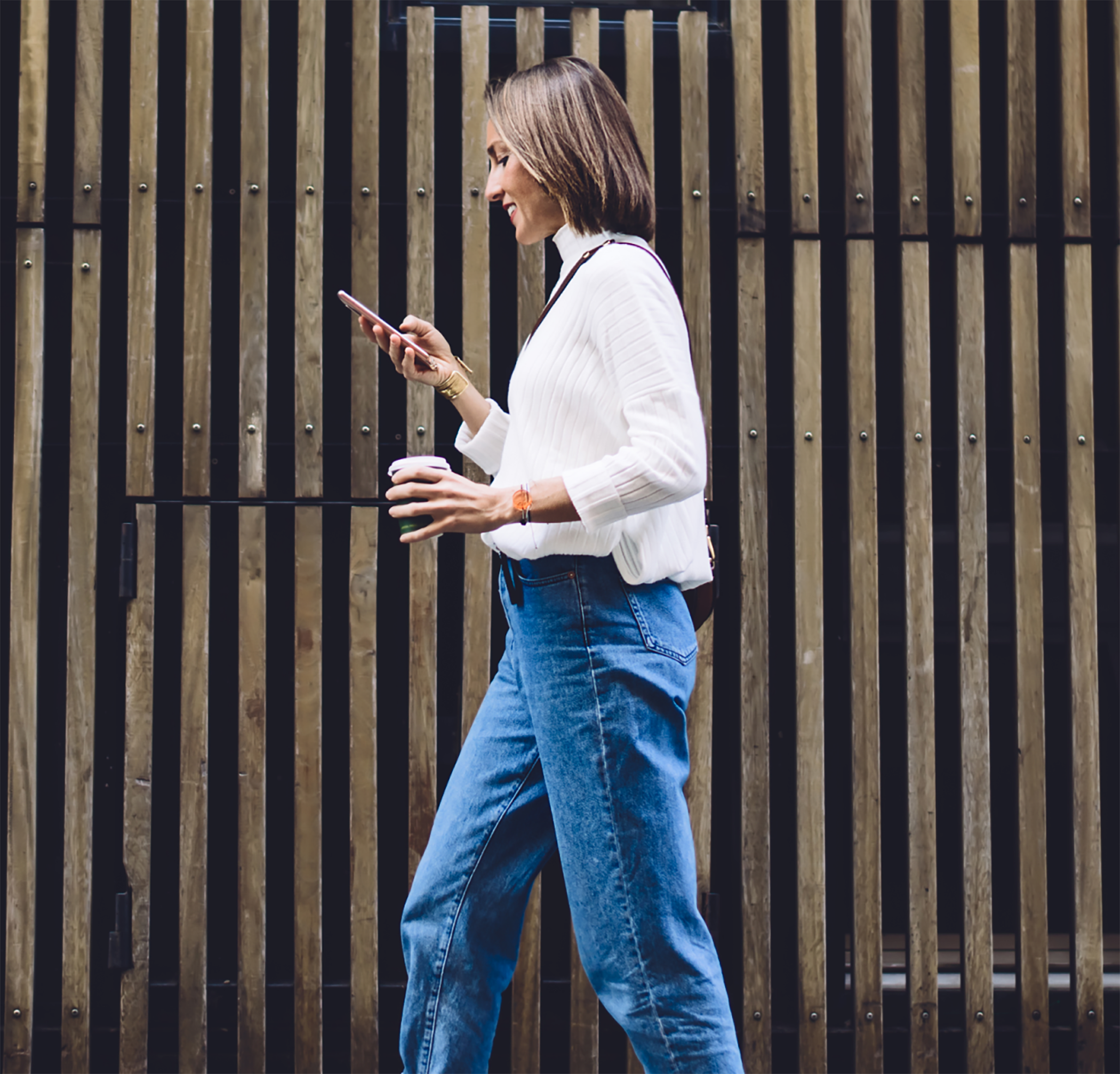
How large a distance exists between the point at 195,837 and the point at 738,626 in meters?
1.47

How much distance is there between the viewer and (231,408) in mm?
3182

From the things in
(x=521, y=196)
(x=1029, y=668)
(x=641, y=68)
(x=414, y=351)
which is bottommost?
(x=1029, y=668)

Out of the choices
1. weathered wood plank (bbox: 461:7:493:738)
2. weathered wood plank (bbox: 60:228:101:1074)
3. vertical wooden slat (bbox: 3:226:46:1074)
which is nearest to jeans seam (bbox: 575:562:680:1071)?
weathered wood plank (bbox: 461:7:493:738)

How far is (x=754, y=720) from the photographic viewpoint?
9.95 feet

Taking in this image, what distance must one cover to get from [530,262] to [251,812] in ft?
5.10

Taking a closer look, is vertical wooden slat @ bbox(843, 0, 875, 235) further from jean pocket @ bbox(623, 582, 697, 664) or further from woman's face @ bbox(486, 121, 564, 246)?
jean pocket @ bbox(623, 582, 697, 664)

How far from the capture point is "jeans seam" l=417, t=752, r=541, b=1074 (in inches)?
70.7

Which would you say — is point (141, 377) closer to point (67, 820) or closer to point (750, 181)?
point (67, 820)

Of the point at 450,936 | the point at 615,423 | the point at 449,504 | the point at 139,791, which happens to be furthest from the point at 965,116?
the point at 139,791

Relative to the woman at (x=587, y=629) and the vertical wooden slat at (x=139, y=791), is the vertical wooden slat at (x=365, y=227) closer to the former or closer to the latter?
the vertical wooden slat at (x=139, y=791)

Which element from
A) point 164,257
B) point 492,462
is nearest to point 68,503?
point 164,257

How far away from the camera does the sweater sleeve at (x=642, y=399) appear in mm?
1572

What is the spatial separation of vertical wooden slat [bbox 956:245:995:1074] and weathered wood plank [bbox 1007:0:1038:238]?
0.50 ft

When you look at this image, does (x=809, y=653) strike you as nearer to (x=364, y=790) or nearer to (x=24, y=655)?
(x=364, y=790)
